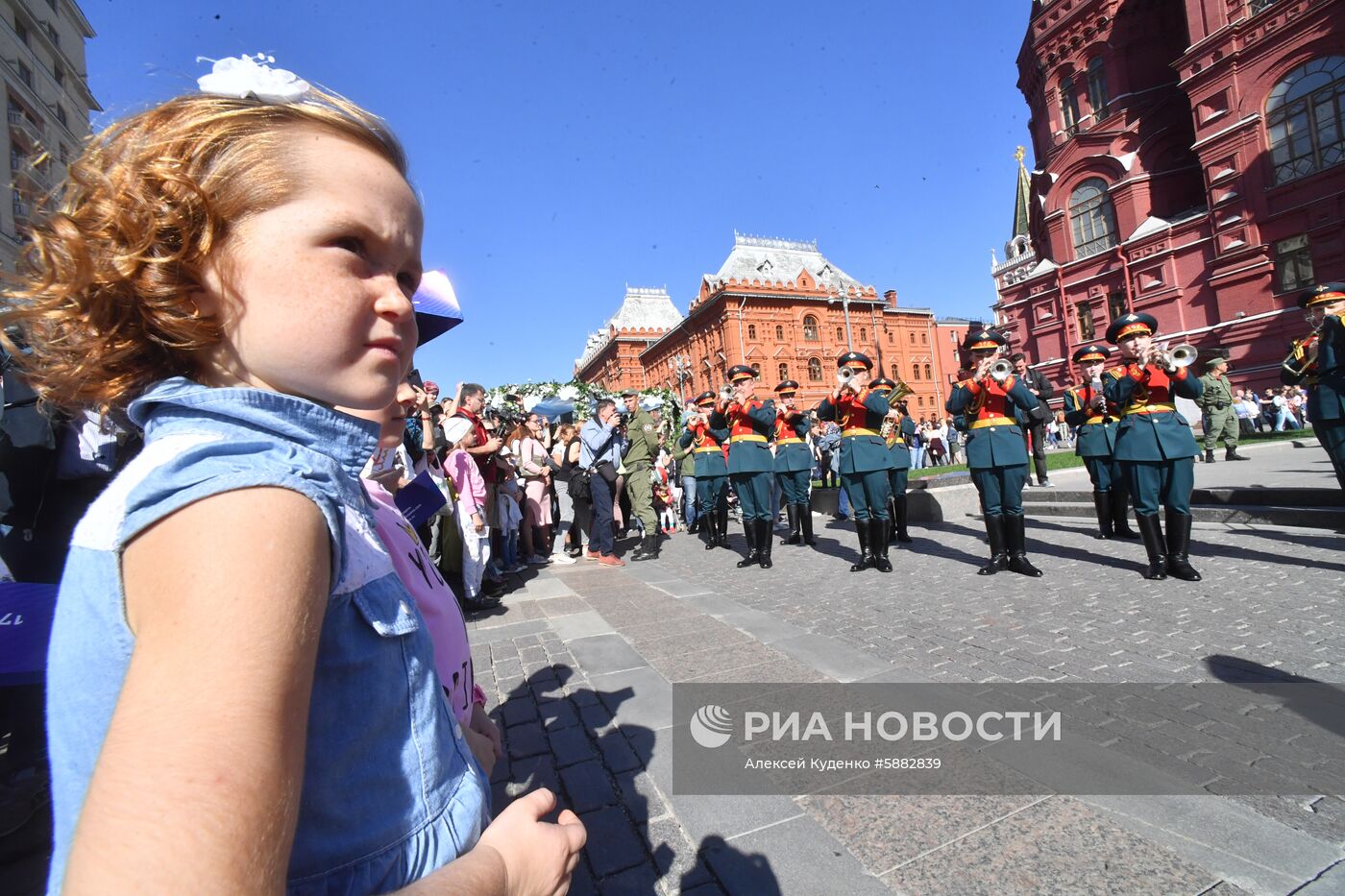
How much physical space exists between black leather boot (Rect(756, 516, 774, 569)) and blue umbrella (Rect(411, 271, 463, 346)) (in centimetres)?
657

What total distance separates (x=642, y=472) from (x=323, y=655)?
28.8 ft

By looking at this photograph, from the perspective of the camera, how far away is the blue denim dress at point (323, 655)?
1.92ft

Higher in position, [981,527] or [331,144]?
[331,144]

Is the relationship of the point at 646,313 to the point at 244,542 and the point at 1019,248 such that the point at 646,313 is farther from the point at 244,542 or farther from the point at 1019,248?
the point at 244,542

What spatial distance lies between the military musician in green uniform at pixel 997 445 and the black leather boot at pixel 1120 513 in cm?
178

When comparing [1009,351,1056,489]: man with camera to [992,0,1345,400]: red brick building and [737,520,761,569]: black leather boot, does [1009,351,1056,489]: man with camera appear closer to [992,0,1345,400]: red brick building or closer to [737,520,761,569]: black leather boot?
[737,520,761,569]: black leather boot

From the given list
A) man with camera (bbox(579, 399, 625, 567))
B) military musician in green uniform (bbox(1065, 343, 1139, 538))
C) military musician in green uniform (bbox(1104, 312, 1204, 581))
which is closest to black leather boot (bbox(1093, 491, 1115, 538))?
military musician in green uniform (bbox(1065, 343, 1139, 538))

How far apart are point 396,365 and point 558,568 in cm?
823

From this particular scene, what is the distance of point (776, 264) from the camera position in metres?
55.9

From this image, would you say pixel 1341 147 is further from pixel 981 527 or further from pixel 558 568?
pixel 558 568

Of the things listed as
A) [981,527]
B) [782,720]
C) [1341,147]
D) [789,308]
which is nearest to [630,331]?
[789,308]

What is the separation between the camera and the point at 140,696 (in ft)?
1.66

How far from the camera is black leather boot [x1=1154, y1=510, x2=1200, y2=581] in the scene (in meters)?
5.47

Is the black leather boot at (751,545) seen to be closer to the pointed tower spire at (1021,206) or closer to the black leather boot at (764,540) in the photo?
the black leather boot at (764,540)
